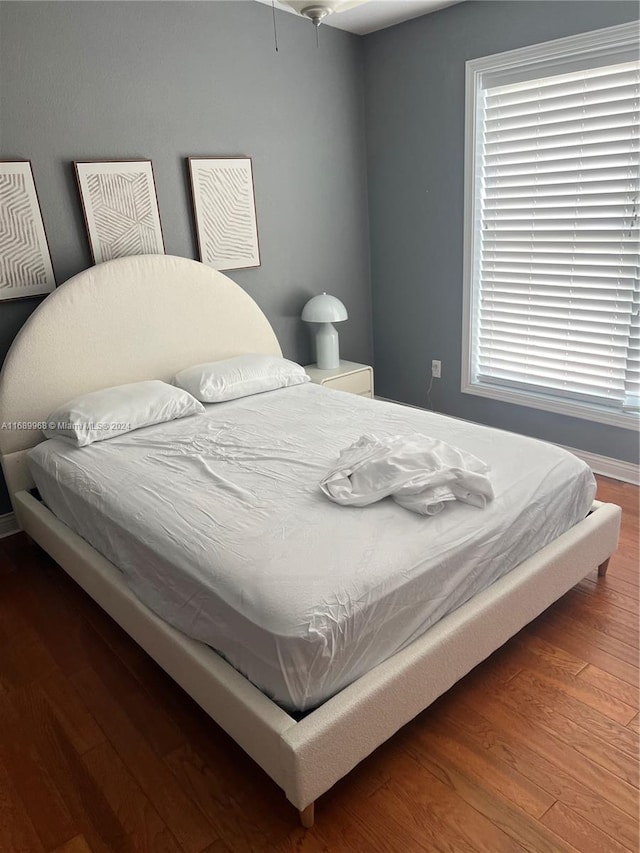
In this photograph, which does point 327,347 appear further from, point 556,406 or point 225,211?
point 556,406

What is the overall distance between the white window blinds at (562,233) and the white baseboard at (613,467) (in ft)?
0.93

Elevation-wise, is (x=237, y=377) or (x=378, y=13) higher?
(x=378, y=13)

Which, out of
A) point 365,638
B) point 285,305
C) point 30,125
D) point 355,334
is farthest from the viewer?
point 355,334

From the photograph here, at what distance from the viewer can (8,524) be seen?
294 cm

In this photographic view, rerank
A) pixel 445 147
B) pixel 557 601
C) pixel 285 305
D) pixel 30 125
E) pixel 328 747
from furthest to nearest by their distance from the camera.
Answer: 1. pixel 285 305
2. pixel 445 147
3. pixel 30 125
4. pixel 557 601
5. pixel 328 747

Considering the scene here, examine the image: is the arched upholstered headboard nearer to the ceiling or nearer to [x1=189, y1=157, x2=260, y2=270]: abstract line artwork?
[x1=189, y1=157, x2=260, y2=270]: abstract line artwork

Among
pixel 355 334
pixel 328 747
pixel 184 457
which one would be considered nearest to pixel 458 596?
pixel 328 747

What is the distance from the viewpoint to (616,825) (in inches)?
57.1

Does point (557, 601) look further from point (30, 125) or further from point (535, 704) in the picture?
point (30, 125)

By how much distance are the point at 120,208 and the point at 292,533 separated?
209 centimetres

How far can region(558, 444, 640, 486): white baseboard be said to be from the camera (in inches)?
123

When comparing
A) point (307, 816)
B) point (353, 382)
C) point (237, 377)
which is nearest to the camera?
point (307, 816)

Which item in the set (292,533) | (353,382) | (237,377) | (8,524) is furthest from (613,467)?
(8,524)

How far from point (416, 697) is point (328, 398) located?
170cm
